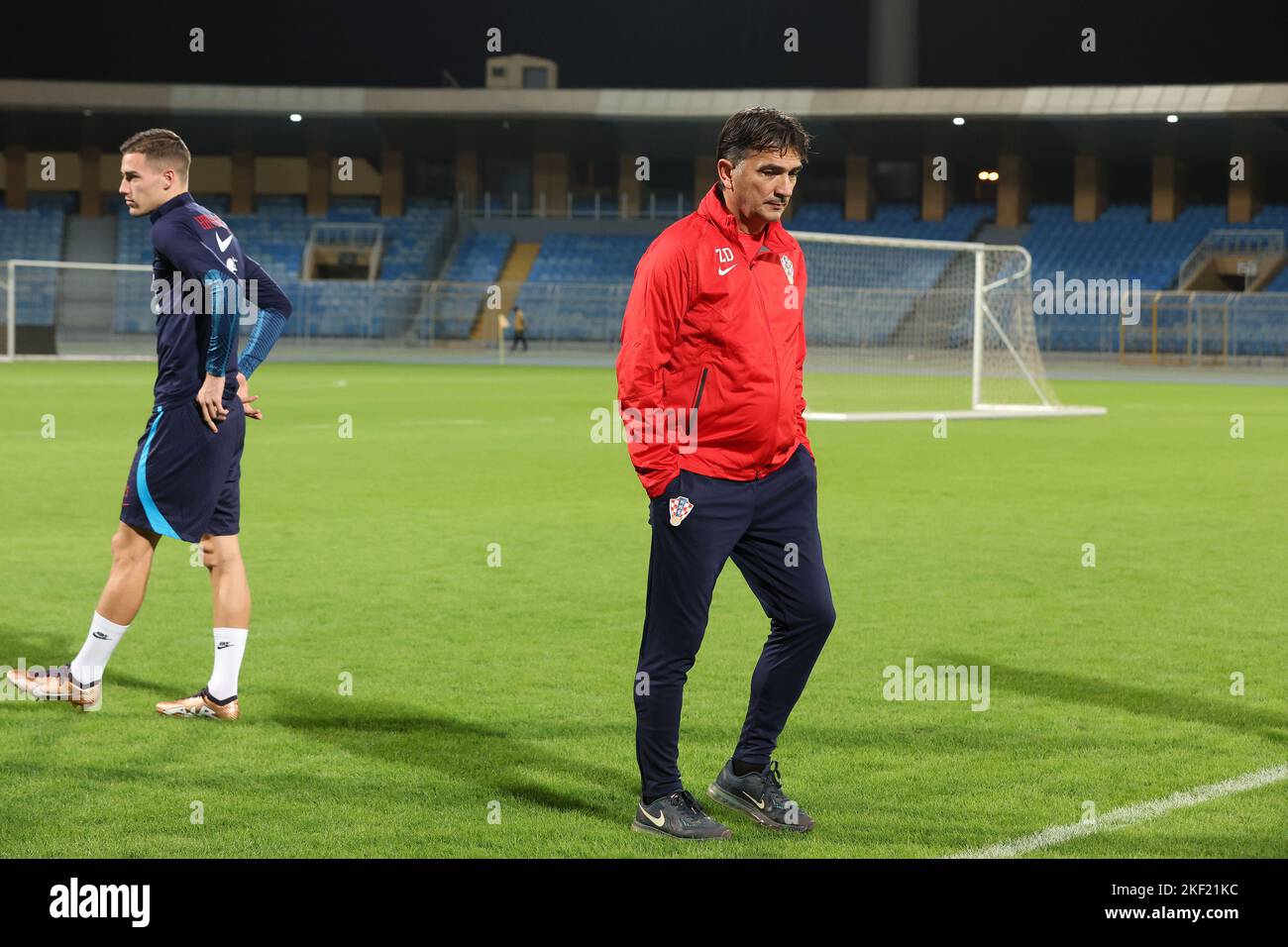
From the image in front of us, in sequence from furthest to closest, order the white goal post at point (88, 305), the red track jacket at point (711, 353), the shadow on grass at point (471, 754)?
the white goal post at point (88, 305), the shadow on grass at point (471, 754), the red track jacket at point (711, 353)

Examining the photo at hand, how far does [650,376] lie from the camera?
4484 mm

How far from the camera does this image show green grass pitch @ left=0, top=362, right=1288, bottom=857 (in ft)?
16.2

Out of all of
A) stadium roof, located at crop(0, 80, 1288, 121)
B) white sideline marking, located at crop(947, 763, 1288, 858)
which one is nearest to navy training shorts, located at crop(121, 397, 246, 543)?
white sideline marking, located at crop(947, 763, 1288, 858)

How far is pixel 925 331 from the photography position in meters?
45.4

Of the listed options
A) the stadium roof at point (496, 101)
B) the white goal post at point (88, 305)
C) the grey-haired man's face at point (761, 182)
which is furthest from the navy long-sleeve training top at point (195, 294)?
the white goal post at point (88, 305)

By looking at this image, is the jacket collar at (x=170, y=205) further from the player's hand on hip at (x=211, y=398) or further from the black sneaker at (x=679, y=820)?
Answer: the black sneaker at (x=679, y=820)

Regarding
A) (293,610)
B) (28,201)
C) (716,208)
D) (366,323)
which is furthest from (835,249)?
(716,208)

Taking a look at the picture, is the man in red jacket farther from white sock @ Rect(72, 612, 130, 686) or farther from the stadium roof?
the stadium roof

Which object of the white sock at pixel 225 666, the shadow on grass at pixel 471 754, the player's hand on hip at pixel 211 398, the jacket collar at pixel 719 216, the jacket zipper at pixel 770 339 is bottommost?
the shadow on grass at pixel 471 754

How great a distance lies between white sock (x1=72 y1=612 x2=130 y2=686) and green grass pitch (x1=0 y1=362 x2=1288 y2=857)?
0.51ft

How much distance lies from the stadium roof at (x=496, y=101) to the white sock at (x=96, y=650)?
48827 millimetres

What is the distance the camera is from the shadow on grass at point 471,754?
17.1 ft

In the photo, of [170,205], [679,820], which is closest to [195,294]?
[170,205]

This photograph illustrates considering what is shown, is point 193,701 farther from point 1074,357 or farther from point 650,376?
point 1074,357
